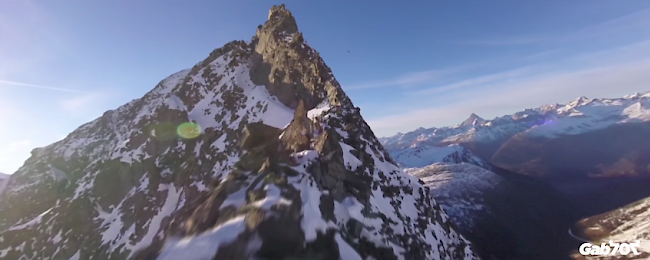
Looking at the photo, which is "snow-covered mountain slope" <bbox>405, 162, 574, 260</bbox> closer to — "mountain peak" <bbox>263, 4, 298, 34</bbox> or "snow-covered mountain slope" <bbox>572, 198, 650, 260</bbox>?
"snow-covered mountain slope" <bbox>572, 198, 650, 260</bbox>

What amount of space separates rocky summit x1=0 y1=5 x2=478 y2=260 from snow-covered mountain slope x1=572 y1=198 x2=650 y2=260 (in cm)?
11819

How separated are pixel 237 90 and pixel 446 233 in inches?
2329

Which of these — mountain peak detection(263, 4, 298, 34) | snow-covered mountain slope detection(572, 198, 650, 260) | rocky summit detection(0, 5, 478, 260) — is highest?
mountain peak detection(263, 4, 298, 34)

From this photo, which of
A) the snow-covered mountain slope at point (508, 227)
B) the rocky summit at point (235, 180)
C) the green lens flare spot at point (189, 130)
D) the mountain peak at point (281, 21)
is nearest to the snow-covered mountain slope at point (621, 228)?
the snow-covered mountain slope at point (508, 227)

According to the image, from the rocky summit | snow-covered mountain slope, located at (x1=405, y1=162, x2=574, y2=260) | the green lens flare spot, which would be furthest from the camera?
snow-covered mountain slope, located at (x1=405, y1=162, x2=574, y2=260)

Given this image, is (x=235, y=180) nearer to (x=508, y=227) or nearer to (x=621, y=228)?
(x=508, y=227)

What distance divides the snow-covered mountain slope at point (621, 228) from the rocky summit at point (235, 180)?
118189 mm

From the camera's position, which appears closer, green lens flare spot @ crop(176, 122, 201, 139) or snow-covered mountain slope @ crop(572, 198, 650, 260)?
green lens flare spot @ crop(176, 122, 201, 139)

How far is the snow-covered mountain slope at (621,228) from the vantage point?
117 m

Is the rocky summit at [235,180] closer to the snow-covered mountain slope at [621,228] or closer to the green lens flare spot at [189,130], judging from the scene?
the green lens flare spot at [189,130]

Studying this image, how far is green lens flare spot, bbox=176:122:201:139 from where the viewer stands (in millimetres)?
76500

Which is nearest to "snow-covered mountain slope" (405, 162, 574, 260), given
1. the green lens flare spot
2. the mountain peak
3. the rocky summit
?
the rocky summit

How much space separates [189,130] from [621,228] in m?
193

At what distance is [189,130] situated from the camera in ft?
256
